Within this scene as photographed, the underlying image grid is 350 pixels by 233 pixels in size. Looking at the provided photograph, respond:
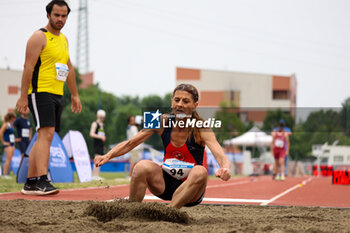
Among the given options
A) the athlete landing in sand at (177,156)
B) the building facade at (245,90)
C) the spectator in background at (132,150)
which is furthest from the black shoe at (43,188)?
the building facade at (245,90)

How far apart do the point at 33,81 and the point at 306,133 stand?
40008 mm

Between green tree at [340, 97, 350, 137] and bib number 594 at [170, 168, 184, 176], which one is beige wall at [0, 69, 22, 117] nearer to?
green tree at [340, 97, 350, 137]

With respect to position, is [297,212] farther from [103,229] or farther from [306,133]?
[306,133]

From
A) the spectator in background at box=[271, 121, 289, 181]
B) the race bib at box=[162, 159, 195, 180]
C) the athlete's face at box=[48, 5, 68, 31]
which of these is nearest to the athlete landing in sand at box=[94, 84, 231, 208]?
the race bib at box=[162, 159, 195, 180]

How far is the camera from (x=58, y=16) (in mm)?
6402

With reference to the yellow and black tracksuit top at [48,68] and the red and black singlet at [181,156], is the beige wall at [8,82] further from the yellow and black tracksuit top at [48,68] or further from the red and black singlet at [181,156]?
the red and black singlet at [181,156]

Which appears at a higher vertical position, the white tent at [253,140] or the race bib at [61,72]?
the race bib at [61,72]

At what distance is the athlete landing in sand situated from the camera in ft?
14.0

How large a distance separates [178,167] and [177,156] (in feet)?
0.31

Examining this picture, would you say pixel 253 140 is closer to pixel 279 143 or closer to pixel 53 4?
pixel 279 143

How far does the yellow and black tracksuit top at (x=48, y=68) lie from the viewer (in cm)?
640

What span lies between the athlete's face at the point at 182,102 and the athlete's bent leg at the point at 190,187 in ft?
1.58

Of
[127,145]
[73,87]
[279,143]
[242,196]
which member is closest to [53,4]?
[73,87]

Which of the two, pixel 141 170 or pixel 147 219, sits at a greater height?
pixel 141 170
